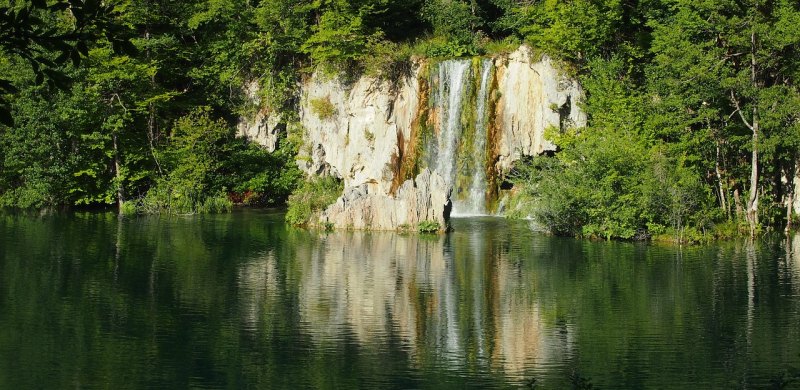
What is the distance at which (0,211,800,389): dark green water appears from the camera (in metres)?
15.0

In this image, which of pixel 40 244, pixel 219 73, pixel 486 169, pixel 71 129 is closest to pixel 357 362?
pixel 40 244

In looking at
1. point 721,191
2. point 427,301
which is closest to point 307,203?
point 721,191

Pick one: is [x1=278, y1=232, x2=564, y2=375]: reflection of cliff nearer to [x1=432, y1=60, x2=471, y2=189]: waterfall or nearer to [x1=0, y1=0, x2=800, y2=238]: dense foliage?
[x1=0, y1=0, x2=800, y2=238]: dense foliage

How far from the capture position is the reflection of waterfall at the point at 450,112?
38625 millimetres

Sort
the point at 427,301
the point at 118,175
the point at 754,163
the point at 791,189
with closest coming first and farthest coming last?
1. the point at 427,301
2. the point at 754,163
3. the point at 791,189
4. the point at 118,175

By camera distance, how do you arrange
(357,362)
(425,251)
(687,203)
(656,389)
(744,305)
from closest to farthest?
(656,389)
(357,362)
(744,305)
(425,251)
(687,203)

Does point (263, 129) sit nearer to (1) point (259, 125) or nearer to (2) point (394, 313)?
(1) point (259, 125)

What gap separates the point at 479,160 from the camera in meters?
38.2

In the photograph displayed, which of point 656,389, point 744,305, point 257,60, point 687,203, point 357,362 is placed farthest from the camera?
point 257,60

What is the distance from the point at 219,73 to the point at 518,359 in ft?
102

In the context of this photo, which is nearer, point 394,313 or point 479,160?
point 394,313

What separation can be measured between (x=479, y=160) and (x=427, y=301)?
18026mm

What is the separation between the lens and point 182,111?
44531 mm

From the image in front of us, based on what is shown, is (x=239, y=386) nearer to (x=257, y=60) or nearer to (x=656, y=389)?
(x=656, y=389)
